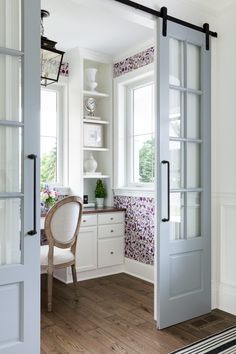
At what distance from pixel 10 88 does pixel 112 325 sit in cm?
196

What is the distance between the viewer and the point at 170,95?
2.78 meters

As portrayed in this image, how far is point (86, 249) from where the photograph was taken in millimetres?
3920

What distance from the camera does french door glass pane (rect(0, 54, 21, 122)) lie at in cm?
200

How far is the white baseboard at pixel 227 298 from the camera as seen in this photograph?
9.61ft

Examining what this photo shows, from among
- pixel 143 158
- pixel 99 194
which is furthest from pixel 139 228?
pixel 143 158

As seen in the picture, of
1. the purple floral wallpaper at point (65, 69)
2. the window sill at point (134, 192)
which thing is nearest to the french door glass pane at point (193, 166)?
the window sill at point (134, 192)

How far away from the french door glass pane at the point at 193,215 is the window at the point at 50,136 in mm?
2039

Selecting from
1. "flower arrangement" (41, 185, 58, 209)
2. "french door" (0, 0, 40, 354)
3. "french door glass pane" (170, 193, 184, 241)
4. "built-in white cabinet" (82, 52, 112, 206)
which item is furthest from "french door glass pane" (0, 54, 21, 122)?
"built-in white cabinet" (82, 52, 112, 206)

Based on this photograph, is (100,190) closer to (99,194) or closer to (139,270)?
(99,194)

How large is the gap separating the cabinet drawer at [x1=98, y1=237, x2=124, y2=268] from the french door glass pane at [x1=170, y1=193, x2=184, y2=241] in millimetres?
1422

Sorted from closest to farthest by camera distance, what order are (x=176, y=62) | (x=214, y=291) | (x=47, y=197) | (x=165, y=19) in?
(x=165, y=19)
(x=176, y=62)
(x=214, y=291)
(x=47, y=197)

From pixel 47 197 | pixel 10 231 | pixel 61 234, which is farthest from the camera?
pixel 47 197

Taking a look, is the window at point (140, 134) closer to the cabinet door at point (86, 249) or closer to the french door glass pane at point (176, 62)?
the cabinet door at point (86, 249)

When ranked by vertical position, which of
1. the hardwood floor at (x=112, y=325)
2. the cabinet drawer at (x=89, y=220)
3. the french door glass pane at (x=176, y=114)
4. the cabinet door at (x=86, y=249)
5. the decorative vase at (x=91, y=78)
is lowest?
the hardwood floor at (x=112, y=325)
